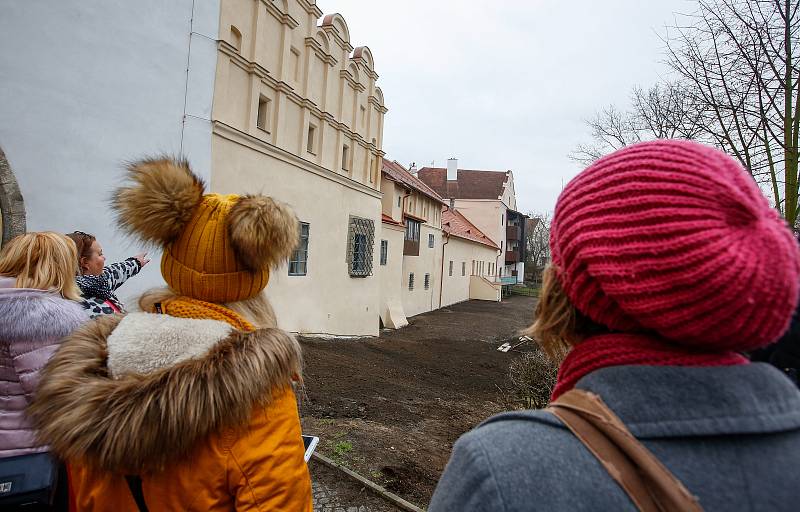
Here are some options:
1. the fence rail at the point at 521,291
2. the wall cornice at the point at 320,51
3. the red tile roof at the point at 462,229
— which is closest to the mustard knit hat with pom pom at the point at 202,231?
the wall cornice at the point at 320,51

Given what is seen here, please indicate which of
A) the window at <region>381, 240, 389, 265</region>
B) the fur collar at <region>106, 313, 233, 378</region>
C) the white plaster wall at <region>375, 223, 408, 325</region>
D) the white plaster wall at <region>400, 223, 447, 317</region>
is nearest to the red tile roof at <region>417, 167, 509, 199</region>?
the white plaster wall at <region>400, 223, 447, 317</region>

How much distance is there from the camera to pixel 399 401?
8.52 metres

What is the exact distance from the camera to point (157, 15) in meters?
8.83

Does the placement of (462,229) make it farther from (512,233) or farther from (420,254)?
(512,233)

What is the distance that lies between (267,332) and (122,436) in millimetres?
505

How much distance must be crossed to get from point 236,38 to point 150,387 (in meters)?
11.8

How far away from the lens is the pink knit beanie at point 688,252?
75 cm

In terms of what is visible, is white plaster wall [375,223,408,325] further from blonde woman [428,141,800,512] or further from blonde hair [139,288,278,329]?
blonde woman [428,141,800,512]

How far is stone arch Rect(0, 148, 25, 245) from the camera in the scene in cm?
698

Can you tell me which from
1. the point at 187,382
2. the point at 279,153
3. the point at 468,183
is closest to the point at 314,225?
the point at 279,153

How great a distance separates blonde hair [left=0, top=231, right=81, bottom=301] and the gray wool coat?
2.66 meters

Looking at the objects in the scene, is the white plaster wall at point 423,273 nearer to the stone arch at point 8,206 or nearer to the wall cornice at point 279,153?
the wall cornice at point 279,153

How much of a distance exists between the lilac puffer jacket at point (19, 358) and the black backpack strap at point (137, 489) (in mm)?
1067

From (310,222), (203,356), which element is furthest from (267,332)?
(310,222)
